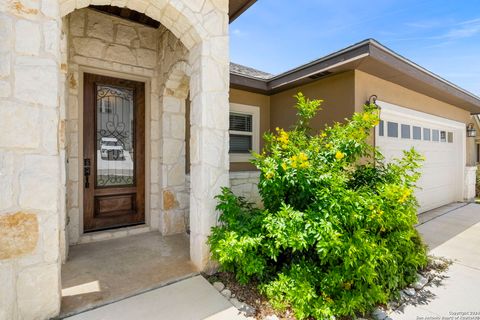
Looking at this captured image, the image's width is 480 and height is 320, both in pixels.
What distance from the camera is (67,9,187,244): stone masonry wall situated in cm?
359

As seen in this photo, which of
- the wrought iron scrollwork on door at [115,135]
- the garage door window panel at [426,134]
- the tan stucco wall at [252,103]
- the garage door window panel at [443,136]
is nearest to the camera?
the wrought iron scrollwork on door at [115,135]

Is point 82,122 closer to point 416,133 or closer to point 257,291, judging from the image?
point 257,291

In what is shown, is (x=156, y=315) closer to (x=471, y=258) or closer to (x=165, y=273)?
(x=165, y=273)

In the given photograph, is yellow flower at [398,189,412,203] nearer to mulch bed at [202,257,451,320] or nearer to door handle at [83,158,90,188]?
mulch bed at [202,257,451,320]

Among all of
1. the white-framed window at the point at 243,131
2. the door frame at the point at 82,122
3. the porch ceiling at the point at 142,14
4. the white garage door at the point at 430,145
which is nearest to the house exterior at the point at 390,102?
the white garage door at the point at 430,145

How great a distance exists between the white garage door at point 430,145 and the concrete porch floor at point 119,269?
431cm

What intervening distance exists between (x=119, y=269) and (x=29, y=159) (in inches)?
68.2

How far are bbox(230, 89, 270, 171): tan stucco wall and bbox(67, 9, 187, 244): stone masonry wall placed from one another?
1.89 metres

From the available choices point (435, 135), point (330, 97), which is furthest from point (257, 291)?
point (435, 135)

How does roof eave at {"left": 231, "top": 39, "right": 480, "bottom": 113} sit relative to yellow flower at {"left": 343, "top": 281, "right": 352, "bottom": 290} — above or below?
above

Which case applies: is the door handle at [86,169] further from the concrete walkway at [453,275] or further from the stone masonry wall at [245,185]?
the concrete walkway at [453,275]

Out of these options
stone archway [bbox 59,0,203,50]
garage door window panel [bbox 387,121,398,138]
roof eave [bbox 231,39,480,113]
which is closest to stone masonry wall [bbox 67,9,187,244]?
stone archway [bbox 59,0,203,50]

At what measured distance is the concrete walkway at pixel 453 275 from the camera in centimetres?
226

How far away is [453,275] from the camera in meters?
2.93
